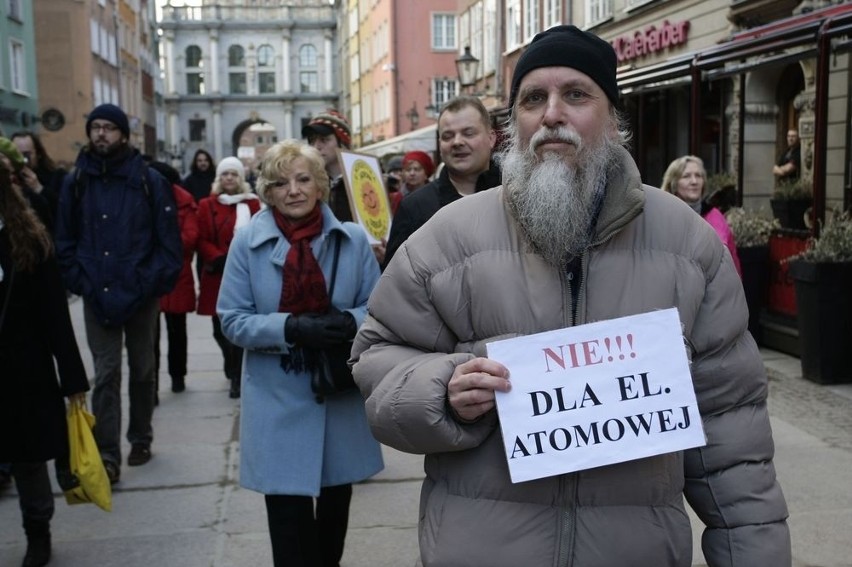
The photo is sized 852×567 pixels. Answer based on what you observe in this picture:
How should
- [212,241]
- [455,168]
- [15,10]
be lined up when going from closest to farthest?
[455,168], [212,241], [15,10]

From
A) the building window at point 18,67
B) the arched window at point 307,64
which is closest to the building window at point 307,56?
the arched window at point 307,64

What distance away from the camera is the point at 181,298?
25.0 ft

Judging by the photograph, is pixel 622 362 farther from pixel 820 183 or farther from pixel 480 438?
pixel 820 183

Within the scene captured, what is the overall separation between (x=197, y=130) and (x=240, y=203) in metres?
89.4

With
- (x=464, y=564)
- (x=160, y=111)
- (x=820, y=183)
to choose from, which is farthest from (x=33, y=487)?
(x=160, y=111)

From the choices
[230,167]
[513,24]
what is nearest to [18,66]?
[513,24]

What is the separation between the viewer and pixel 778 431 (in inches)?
242

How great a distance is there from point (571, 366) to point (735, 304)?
0.39 metres

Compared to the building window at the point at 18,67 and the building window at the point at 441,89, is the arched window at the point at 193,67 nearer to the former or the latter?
the building window at the point at 441,89

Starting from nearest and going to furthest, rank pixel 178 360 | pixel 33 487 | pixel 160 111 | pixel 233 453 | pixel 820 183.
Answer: pixel 33 487, pixel 233 453, pixel 178 360, pixel 820 183, pixel 160 111

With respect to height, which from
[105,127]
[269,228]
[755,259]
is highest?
[105,127]

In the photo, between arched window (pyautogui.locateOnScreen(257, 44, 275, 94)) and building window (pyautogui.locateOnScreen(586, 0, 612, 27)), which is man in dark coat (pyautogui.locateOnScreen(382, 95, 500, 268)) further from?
arched window (pyautogui.locateOnScreen(257, 44, 275, 94))

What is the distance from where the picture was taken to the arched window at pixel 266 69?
9494 centimetres

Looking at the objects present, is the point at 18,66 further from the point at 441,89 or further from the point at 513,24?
the point at 441,89
